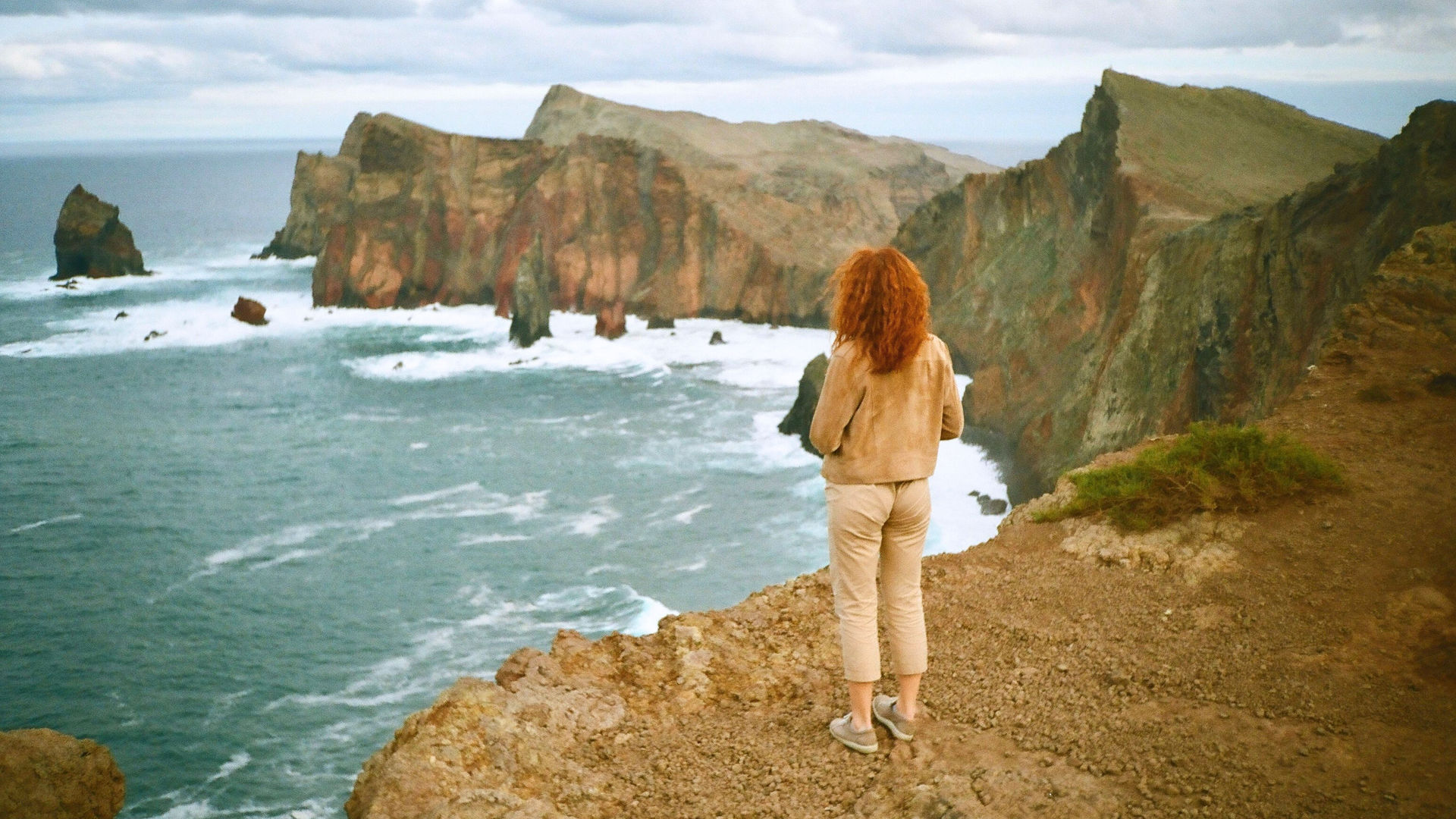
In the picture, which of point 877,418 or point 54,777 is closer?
point 877,418

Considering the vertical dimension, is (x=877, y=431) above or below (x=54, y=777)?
above

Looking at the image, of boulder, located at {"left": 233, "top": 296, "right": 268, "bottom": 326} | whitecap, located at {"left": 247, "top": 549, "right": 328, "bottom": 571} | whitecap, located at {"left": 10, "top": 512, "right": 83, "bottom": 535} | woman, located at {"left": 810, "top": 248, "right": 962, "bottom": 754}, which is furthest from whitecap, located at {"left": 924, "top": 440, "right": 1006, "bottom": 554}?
boulder, located at {"left": 233, "top": 296, "right": 268, "bottom": 326}

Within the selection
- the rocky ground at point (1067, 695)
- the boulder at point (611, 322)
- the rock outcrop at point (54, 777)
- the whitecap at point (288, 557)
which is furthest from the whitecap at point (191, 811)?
the boulder at point (611, 322)

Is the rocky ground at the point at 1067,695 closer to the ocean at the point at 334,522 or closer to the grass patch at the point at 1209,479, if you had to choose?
the grass patch at the point at 1209,479

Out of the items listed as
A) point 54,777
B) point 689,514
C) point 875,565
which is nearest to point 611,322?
point 689,514

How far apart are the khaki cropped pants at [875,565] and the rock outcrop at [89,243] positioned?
7810 centimetres

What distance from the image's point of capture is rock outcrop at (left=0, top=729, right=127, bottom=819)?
30.6 feet

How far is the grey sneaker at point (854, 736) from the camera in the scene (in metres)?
5.65

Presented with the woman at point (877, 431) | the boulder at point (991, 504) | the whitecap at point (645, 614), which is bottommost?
the whitecap at point (645, 614)

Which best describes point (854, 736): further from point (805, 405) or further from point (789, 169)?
point (789, 169)

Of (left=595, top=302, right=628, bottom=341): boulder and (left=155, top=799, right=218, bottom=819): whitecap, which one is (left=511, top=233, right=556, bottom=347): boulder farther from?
(left=155, top=799, right=218, bottom=819): whitecap

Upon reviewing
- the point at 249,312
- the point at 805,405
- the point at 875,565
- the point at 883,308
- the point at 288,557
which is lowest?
the point at 288,557

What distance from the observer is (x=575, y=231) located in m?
63.9

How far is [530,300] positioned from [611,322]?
5.21 meters
